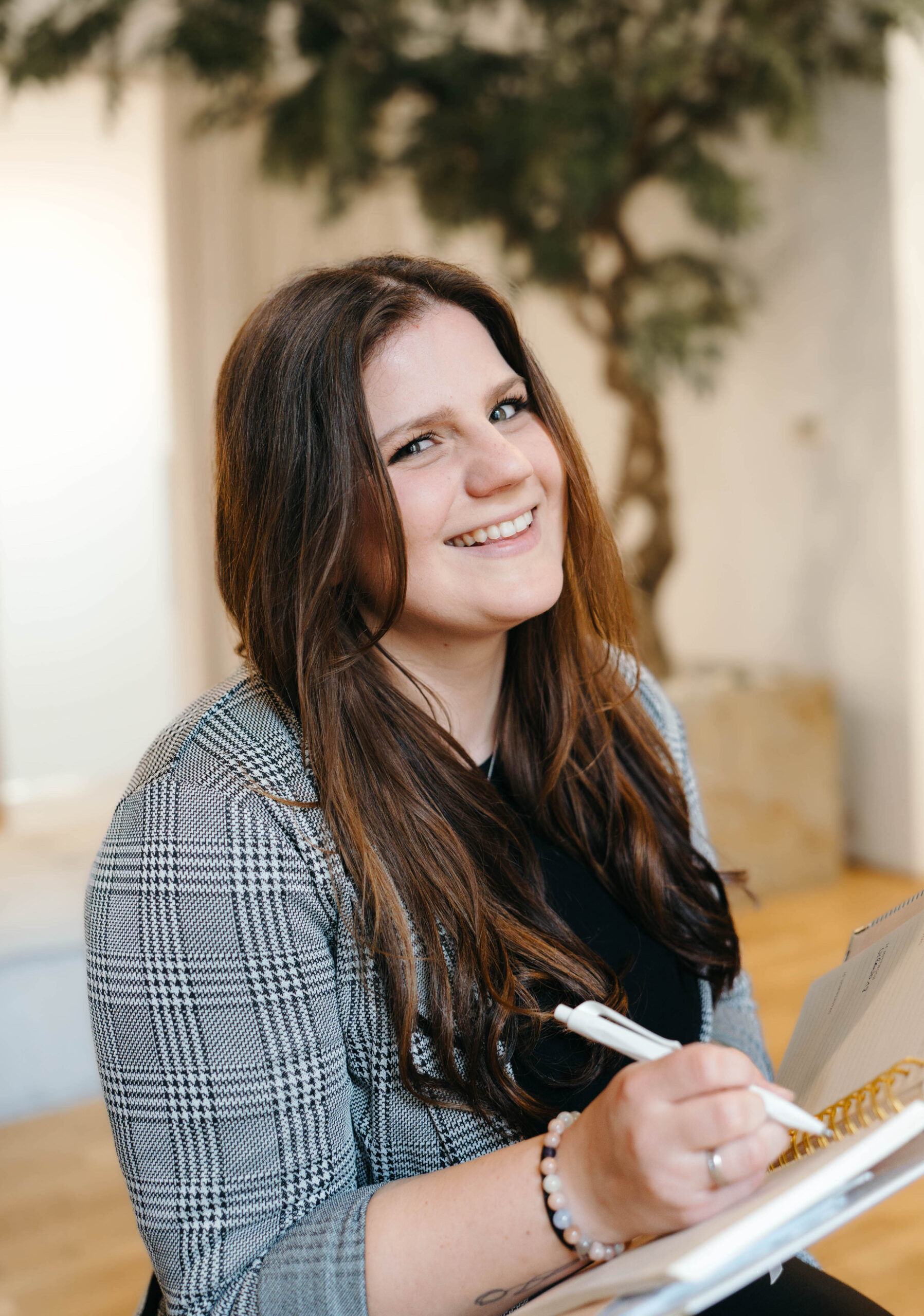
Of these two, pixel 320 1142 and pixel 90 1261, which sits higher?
pixel 320 1142

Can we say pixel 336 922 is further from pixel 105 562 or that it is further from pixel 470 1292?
pixel 105 562

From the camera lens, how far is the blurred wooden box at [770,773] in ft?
10.6

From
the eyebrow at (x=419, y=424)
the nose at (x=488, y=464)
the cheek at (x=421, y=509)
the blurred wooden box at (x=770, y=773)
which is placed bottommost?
the blurred wooden box at (x=770, y=773)

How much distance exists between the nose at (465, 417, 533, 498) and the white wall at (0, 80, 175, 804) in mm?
3885

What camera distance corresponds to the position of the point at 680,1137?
0.61 metres

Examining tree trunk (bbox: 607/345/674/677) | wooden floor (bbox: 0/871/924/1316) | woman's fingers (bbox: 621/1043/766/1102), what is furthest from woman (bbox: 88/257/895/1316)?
tree trunk (bbox: 607/345/674/677)

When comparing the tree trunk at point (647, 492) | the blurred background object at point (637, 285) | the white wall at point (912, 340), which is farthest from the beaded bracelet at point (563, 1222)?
the white wall at point (912, 340)

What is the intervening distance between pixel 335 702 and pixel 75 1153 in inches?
63.2

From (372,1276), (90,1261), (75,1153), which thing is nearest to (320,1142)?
(372,1276)

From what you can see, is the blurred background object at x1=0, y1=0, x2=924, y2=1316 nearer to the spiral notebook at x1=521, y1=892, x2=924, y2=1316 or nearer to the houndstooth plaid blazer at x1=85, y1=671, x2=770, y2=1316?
the houndstooth plaid blazer at x1=85, y1=671, x2=770, y2=1316

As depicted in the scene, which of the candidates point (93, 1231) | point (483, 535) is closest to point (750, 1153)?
point (483, 535)

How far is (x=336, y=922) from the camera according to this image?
85cm

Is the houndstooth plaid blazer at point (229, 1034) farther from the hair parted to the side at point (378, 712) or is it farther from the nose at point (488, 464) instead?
the nose at point (488, 464)

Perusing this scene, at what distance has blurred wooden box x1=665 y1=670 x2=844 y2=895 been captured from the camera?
3219 mm
